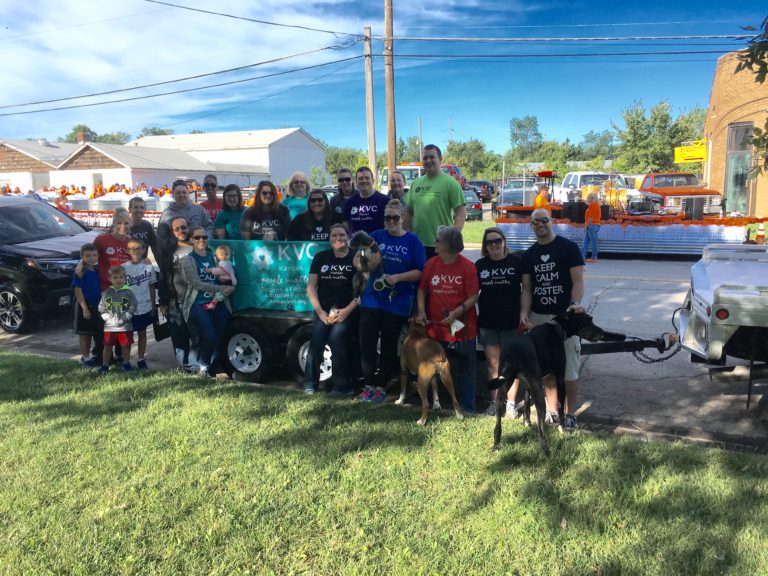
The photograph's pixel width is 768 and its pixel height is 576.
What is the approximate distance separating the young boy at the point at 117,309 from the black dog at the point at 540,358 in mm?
3876

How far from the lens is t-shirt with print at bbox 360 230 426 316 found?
16.1 ft

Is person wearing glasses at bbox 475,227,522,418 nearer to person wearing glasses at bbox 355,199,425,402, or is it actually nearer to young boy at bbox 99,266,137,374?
person wearing glasses at bbox 355,199,425,402

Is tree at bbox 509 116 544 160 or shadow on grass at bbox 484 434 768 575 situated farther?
tree at bbox 509 116 544 160

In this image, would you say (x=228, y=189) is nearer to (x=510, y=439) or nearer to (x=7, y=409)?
(x=7, y=409)

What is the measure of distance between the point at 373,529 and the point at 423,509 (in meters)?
0.34

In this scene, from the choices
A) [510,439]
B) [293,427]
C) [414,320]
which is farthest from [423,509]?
[414,320]

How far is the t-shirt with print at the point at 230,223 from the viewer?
6562 millimetres

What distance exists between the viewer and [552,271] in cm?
445

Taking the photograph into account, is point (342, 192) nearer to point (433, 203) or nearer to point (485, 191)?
point (433, 203)

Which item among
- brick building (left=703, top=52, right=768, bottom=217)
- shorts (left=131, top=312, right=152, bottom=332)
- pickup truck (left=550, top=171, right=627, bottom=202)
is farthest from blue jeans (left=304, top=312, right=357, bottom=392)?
brick building (left=703, top=52, right=768, bottom=217)

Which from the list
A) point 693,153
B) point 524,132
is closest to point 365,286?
point 693,153

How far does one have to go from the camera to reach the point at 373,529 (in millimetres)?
3115

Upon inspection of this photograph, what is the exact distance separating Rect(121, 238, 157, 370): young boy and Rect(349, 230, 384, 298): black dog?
2.54 meters

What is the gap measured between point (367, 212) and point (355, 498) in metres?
3.14
